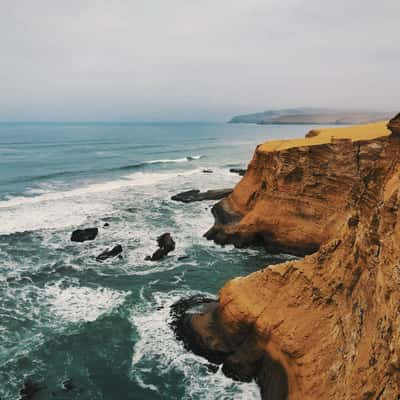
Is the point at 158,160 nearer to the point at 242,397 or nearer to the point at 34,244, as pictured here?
the point at 34,244

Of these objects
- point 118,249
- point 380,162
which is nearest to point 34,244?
point 118,249

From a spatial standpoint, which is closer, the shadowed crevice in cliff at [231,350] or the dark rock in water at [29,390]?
the shadowed crevice in cliff at [231,350]

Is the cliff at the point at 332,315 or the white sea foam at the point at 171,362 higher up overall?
the cliff at the point at 332,315

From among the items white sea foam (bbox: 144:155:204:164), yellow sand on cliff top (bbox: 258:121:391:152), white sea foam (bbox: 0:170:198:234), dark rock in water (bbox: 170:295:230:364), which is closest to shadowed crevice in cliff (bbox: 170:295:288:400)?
dark rock in water (bbox: 170:295:230:364)

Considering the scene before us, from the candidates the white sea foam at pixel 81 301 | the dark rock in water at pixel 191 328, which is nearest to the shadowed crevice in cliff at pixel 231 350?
the dark rock in water at pixel 191 328

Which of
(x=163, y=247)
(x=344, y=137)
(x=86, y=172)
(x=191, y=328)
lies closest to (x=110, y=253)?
(x=163, y=247)

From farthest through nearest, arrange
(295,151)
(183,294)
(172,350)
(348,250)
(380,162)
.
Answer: (295,151) < (183,294) < (172,350) < (348,250) < (380,162)

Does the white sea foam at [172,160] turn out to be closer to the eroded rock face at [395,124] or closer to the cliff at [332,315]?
the cliff at [332,315]
